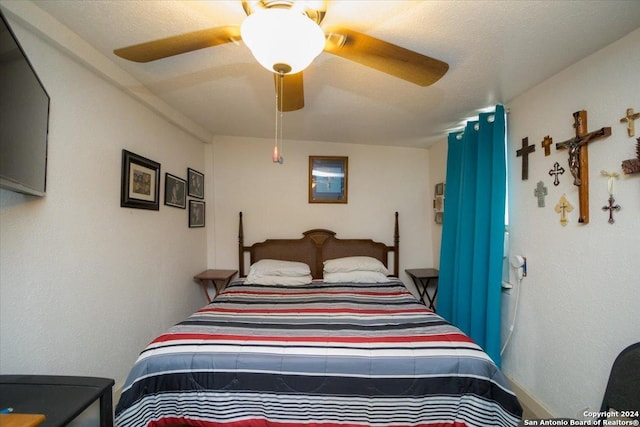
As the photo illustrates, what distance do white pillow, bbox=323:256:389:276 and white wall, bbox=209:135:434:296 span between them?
43cm

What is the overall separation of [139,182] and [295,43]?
1.82m

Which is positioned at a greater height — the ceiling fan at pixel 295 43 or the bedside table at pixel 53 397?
the ceiling fan at pixel 295 43

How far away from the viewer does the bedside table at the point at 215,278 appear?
9.93 ft

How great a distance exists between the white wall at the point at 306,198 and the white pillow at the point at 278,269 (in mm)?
482

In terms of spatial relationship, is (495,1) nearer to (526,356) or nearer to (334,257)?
(526,356)

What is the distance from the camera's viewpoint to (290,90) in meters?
1.54

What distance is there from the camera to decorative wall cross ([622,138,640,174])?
53.7 inches

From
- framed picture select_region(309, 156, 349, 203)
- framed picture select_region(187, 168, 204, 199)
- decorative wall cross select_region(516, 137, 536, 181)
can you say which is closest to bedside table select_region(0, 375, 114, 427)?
framed picture select_region(187, 168, 204, 199)

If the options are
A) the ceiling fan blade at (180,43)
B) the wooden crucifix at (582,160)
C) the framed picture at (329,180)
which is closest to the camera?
the ceiling fan blade at (180,43)

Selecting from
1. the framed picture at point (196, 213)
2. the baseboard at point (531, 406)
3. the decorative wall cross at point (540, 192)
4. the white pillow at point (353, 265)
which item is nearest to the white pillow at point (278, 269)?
the white pillow at point (353, 265)

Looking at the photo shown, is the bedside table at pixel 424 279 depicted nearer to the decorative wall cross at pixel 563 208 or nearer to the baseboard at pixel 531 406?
the baseboard at pixel 531 406

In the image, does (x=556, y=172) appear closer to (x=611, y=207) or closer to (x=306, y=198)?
(x=611, y=207)

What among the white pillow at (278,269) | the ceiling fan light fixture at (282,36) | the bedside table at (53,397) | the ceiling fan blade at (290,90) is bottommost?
the bedside table at (53,397)

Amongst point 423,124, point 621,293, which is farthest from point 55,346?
point 423,124
